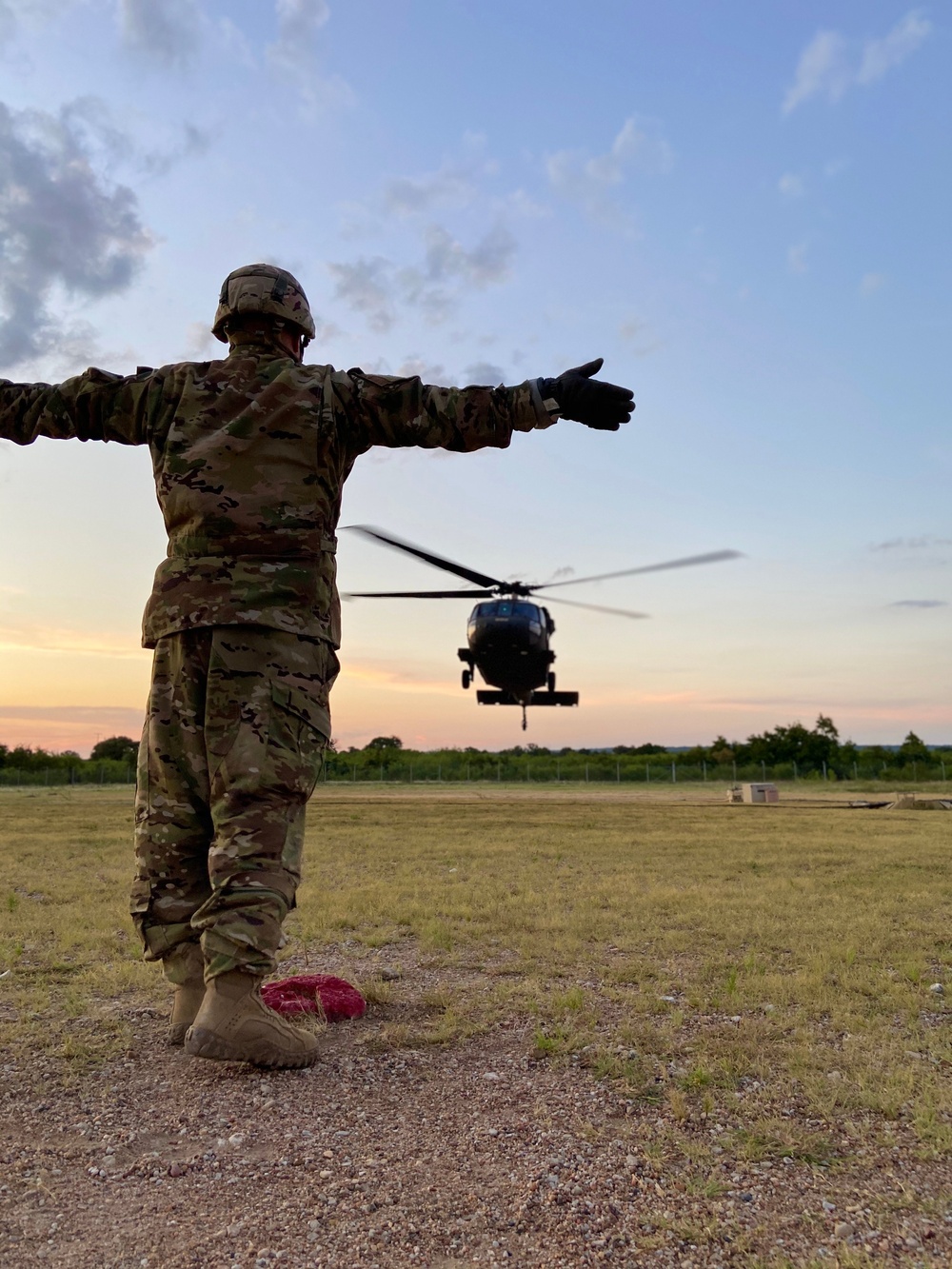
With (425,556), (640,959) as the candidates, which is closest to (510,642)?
(425,556)

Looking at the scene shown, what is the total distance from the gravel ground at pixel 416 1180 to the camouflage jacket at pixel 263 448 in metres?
1.52

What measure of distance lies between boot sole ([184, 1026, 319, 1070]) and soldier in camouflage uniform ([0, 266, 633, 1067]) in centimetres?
6

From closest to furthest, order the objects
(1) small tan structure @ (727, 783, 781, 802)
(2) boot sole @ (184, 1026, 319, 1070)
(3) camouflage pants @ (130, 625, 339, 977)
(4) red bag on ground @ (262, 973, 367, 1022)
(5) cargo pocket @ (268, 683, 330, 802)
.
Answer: (2) boot sole @ (184, 1026, 319, 1070) → (3) camouflage pants @ (130, 625, 339, 977) → (5) cargo pocket @ (268, 683, 330, 802) → (4) red bag on ground @ (262, 973, 367, 1022) → (1) small tan structure @ (727, 783, 781, 802)

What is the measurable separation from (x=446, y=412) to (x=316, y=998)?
2393 mm

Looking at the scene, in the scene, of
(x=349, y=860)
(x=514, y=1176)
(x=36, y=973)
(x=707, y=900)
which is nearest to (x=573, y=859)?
(x=349, y=860)

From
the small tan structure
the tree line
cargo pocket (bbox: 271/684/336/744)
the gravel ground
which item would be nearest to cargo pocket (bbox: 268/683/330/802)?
cargo pocket (bbox: 271/684/336/744)

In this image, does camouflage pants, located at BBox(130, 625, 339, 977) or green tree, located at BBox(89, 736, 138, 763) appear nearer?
camouflage pants, located at BBox(130, 625, 339, 977)

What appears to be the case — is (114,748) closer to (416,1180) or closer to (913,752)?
(913,752)

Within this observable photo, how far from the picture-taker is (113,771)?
198 ft

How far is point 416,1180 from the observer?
2150 mm

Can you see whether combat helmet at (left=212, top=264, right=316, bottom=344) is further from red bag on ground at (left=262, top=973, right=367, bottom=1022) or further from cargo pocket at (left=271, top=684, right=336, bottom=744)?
red bag on ground at (left=262, top=973, right=367, bottom=1022)

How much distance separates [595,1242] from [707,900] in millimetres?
5184

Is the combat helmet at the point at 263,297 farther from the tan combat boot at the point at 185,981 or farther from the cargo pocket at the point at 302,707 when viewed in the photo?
the tan combat boot at the point at 185,981

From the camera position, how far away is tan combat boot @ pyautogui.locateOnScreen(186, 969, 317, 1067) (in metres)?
2.92
